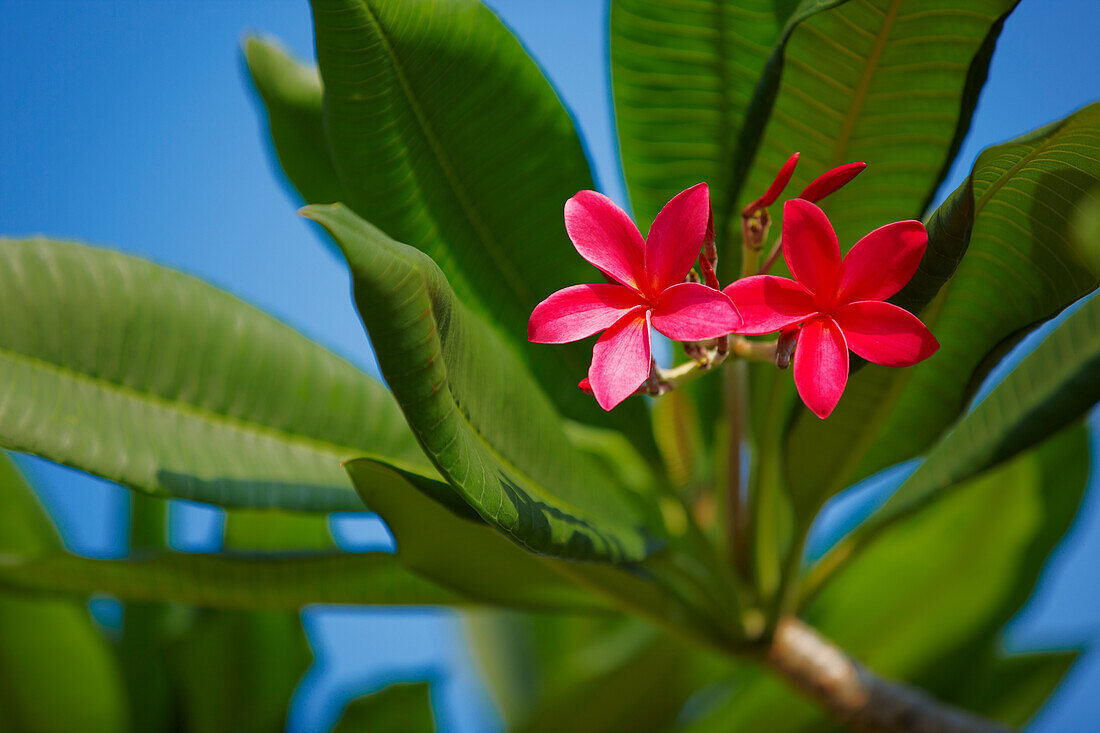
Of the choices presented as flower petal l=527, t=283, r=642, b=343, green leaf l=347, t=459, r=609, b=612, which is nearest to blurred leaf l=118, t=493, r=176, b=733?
green leaf l=347, t=459, r=609, b=612

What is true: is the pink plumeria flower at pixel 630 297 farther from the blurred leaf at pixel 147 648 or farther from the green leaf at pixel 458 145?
the blurred leaf at pixel 147 648

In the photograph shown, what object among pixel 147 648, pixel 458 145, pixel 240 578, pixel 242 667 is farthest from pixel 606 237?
pixel 147 648

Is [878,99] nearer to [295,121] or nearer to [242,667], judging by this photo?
[295,121]

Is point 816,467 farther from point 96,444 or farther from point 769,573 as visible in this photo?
point 96,444

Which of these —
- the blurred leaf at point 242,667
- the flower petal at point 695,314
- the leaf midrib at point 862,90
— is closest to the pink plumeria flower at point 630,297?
the flower petal at point 695,314

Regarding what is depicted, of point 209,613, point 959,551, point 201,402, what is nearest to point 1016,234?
point 201,402

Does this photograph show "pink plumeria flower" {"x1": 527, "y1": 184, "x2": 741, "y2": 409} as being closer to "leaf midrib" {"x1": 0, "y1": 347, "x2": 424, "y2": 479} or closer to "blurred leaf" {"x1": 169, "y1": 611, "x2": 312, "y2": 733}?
"leaf midrib" {"x1": 0, "y1": 347, "x2": 424, "y2": 479}
